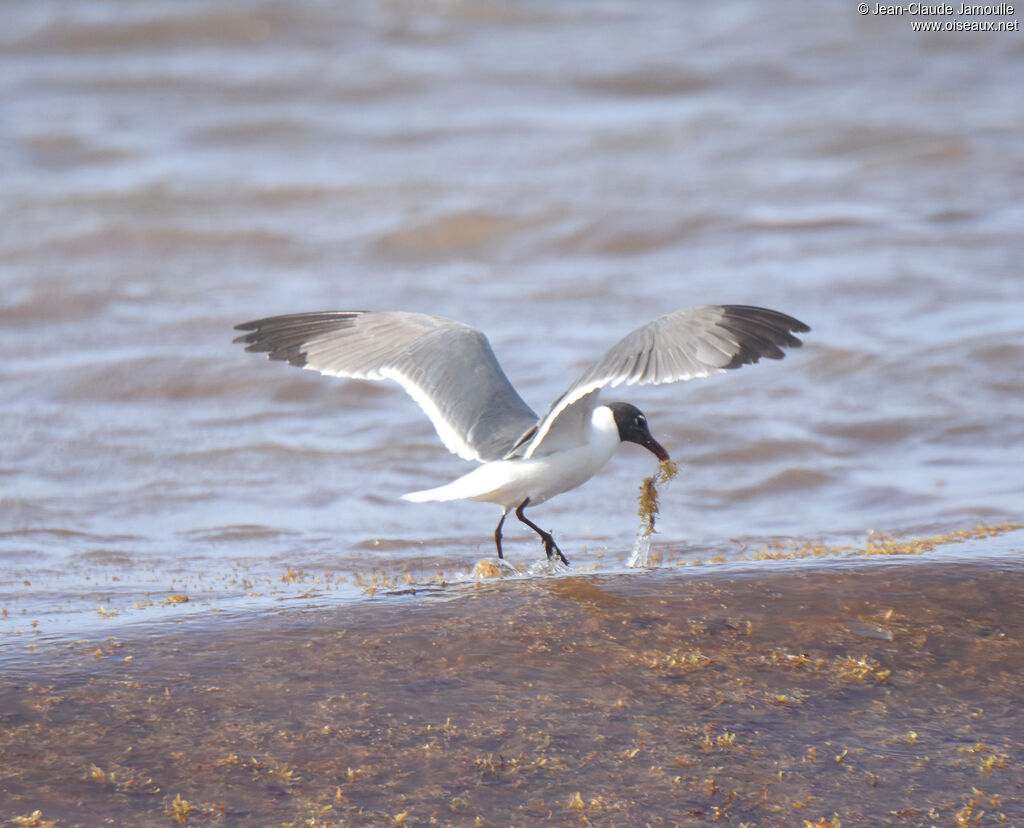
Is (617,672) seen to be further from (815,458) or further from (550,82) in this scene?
(550,82)

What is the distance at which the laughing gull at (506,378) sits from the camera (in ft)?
17.3

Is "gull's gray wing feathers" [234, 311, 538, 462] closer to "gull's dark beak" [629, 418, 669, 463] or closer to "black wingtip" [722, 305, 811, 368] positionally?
"gull's dark beak" [629, 418, 669, 463]

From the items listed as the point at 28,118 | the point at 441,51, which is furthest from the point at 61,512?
the point at 441,51

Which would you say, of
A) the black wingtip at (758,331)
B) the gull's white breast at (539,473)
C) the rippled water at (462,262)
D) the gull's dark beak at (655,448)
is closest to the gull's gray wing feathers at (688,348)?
the black wingtip at (758,331)

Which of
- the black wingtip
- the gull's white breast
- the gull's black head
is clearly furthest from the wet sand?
the gull's black head

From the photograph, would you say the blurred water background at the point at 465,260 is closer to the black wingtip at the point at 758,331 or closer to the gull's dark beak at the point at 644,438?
the gull's dark beak at the point at 644,438

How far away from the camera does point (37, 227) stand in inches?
626

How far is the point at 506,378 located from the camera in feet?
20.5

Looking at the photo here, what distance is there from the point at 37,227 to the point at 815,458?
10440 mm

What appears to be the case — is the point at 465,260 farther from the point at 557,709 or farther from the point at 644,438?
the point at 557,709

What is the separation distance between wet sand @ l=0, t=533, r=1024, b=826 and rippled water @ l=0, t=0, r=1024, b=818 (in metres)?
0.68

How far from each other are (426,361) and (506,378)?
0.41 meters

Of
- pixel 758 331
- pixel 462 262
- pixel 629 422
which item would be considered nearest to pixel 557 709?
pixel 758 331

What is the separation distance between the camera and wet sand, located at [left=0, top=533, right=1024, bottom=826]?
12.3 feet
